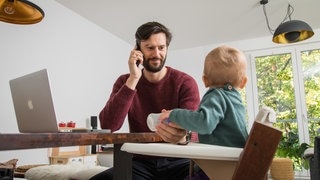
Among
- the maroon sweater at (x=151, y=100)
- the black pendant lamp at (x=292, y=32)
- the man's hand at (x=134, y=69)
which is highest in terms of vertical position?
the black pendant lamp at (x=292, y=32)

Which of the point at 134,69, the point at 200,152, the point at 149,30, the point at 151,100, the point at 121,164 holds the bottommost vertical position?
the point at 121,164

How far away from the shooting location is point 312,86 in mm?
4633

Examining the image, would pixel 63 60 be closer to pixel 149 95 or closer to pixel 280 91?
pixel 149 95

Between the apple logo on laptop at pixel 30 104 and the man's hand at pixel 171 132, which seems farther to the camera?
the apple logo on laptop at pixel 30 104

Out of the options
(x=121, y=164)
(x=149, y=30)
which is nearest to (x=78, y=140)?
(x=121, y=164)

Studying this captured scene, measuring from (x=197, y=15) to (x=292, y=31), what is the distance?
5.16 feet

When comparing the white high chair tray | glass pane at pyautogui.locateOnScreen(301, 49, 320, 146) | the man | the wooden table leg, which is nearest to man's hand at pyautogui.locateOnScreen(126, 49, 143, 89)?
the man

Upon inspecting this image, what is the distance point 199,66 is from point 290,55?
1.64 meters

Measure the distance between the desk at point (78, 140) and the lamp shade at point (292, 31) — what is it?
2.33 m

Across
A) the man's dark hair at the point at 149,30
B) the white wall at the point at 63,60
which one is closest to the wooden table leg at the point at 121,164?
the man's dark hair at the point at 149,30

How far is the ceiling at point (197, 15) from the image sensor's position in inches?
145

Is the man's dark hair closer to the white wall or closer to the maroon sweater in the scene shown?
the maroon sweater

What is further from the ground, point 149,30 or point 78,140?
point 149,30

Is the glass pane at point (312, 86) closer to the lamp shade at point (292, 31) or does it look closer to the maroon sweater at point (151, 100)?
the lamp shade at point (292, 31)
